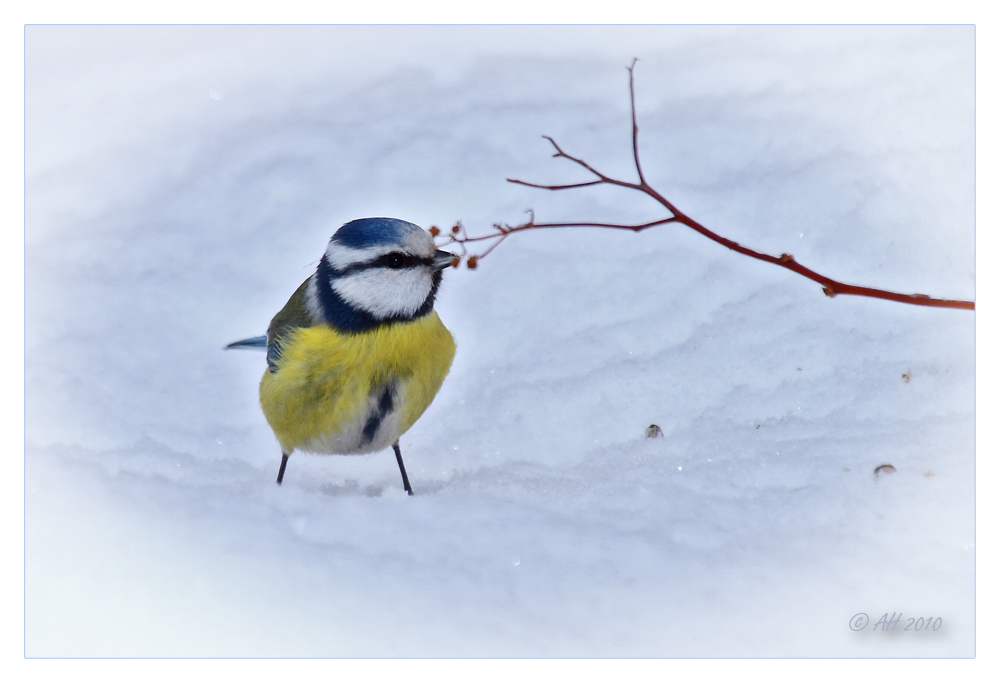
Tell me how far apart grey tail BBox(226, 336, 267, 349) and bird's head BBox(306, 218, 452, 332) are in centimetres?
29

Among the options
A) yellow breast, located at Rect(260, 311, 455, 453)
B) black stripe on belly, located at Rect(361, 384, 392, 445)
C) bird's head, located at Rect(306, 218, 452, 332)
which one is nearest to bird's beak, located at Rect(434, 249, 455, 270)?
bird's head, located at Rect(306, 218, 452, 332)

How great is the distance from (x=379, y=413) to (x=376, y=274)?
28 centimetres

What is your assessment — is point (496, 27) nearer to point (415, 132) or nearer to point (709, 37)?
point (415, 132)

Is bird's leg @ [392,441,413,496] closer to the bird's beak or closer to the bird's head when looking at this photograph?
the bird's head

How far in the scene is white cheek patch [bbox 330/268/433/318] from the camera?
156 centimetres

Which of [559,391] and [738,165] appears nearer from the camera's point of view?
[559,391]

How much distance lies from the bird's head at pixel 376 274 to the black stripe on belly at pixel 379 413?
135mm

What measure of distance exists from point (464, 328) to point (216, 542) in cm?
73

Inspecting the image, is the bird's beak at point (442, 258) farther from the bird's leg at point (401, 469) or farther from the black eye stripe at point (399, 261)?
the bird's leg at point (401, 469)

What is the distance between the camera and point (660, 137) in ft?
7.12

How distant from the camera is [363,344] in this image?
1.59 meters

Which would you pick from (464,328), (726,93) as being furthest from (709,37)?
(464,328)

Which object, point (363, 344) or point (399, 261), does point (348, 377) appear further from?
point (399, 261)

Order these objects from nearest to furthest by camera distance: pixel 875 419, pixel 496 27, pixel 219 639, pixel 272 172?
1. pixel 219 639
2. pixel 875 419
3. pixel 496 27
4. pixel 272 172
